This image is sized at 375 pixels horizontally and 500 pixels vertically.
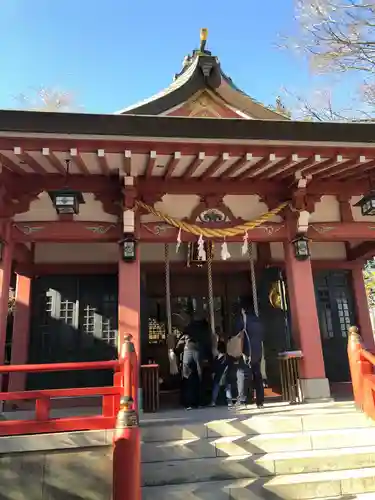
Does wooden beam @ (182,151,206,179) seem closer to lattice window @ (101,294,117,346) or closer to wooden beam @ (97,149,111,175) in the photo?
wooden beam @ (97,149,111,175)

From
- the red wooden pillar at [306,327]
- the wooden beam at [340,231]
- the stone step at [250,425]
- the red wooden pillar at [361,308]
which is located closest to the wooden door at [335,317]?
the red wooden pillar at [361,308]

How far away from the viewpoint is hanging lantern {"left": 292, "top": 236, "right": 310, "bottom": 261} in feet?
24.6

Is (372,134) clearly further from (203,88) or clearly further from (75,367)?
(75,367)

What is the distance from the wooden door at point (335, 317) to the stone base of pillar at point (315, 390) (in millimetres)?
2404

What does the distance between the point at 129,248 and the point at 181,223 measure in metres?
1.05

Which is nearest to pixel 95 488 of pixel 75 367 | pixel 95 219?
pixel 75 367

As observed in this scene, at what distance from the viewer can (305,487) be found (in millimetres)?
4516

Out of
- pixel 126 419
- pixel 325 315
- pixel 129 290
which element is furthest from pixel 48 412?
pixel 325 315

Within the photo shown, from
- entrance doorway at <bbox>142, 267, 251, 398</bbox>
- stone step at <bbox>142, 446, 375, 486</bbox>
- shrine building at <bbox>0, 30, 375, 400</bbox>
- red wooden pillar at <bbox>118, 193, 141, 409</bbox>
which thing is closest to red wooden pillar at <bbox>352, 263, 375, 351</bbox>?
shrine building at <bbox>0, 30, 375, 400</bbox>

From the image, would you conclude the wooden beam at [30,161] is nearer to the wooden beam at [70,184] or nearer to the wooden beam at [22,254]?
the wooden beam at [70,184]

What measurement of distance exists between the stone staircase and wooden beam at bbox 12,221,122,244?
3.29 metres

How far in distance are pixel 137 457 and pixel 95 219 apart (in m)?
4.44

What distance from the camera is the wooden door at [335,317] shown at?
925 cm

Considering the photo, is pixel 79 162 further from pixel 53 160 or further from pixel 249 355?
pixel 249 355
